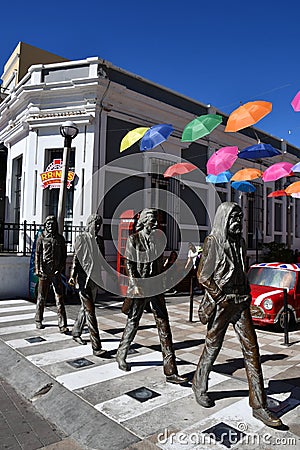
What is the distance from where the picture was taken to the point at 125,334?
4.81 meters

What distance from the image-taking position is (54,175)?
40.2ft

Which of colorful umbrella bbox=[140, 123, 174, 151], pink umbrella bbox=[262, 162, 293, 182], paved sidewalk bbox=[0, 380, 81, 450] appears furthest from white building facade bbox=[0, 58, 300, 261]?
paved sidewalk bbox=[0, 380, 81, 450]

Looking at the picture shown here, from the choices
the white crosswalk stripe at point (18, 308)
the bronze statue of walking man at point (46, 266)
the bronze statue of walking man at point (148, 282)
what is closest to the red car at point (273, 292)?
the bronze statue of walking man at point (148, 282)

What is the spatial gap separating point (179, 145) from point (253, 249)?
7.15 metres

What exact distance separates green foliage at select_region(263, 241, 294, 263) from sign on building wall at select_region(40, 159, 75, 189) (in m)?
10.8

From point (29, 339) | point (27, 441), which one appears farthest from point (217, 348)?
point (29, 339)

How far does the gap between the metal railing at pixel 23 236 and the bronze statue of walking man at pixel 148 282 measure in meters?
6.20

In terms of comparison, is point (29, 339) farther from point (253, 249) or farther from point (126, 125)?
point (253, 249)

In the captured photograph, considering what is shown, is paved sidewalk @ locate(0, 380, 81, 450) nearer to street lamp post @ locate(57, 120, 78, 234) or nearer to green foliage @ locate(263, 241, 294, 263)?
street lamp post @ locate(57, 120, 78, 234)

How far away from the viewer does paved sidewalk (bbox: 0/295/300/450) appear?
327 centimetres

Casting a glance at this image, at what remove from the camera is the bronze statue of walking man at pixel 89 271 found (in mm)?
5543

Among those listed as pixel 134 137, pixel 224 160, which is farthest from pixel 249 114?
pixel 134 137

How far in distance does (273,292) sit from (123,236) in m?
5.00

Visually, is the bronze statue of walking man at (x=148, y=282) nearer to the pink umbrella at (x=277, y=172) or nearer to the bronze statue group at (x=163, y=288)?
the bronze statue group at (x=163, y=288)
